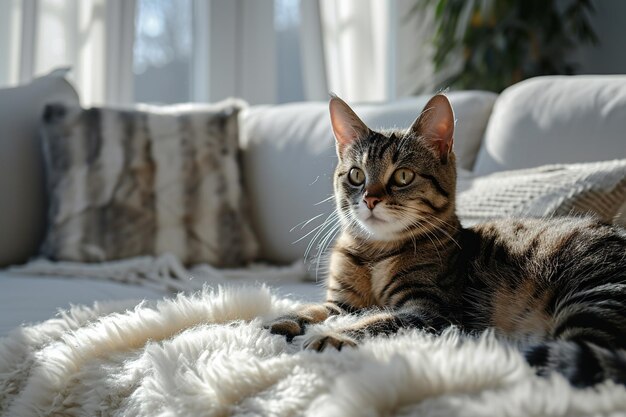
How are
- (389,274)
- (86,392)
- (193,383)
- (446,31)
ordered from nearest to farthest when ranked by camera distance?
(193,383) < (86,392) < (389,274) < (446,31)

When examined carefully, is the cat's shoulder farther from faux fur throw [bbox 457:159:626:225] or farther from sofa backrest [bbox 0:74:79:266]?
sofa backrest [bbox 0:74:79:266]

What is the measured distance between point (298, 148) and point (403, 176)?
88 centimetres

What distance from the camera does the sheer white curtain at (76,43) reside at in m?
2.47

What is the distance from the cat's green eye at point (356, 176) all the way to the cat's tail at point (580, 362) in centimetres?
57

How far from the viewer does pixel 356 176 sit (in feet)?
4.11

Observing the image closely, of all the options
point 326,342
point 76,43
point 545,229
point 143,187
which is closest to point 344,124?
point 545,229

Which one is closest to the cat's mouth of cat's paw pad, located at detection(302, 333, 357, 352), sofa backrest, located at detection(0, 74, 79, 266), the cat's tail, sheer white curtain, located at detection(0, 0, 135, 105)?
cat's paw pad, located at detection(302, 333, 357, 352)

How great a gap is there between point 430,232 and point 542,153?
60 centimetres

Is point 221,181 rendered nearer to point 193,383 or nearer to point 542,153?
point 542,153

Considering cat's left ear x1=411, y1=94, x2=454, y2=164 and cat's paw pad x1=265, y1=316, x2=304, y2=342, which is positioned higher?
cat's left ear x1=411, y1=94, x2=454, y2=164

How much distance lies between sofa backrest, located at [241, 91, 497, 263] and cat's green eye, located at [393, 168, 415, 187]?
0.62 m

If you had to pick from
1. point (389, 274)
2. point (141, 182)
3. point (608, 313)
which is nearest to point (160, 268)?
point (141, 182)

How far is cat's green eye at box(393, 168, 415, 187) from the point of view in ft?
3.91

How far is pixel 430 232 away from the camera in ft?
3.94
